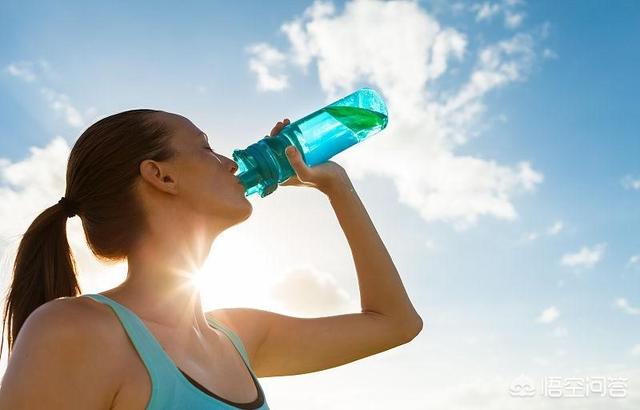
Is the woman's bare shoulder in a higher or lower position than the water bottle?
lower

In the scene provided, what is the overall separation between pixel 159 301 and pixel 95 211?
436 millimetres

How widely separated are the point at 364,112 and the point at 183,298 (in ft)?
5.19

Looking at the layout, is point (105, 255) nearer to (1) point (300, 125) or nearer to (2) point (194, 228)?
(2) point (194, 228)

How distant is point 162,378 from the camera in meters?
1.92

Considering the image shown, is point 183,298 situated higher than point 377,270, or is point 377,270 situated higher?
point 377,270

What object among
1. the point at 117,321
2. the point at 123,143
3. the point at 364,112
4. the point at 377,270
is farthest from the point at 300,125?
the point at 117,321

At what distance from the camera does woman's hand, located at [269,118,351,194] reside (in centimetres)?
290

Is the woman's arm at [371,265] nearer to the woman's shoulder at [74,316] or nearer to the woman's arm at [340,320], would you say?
the woman's arm at [340,320]

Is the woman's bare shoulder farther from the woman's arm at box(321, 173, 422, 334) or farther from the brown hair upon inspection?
the woman's arm at box(321, 173, 422, 334)

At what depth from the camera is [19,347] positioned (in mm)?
1745

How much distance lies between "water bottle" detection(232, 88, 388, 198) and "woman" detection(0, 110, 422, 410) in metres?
0.12

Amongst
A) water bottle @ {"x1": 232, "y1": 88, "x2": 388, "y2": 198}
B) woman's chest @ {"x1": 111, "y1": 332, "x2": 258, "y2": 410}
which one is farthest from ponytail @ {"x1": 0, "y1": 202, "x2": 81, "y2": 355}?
water bottle @ {"x1": 232, "y1": 88, "x2": 388, "y2": 198}

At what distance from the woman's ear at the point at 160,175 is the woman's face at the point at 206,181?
2 cm

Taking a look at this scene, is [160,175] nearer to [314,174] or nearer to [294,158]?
[294,158]
